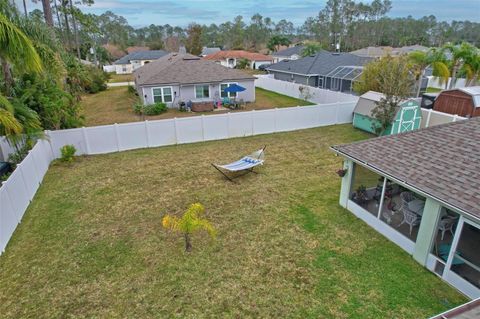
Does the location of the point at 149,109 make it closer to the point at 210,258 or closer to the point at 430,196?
the point at 210,258

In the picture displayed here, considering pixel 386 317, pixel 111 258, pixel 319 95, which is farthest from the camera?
pixel 319 95

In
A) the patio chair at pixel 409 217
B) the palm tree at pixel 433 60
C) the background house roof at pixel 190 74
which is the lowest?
the patio chair at pixel 409 217

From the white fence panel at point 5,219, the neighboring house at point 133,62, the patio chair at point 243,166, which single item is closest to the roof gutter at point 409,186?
the patio chair at point 243,166

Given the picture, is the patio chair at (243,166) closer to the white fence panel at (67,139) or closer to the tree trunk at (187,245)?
the tree trunk at (187,245)

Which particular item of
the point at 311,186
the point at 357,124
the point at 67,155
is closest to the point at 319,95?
the point at 357,124

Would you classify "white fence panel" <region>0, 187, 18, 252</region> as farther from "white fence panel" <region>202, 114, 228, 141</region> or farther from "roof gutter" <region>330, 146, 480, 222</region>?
"white fence panel" <region>202, 114, 228, 141</region>

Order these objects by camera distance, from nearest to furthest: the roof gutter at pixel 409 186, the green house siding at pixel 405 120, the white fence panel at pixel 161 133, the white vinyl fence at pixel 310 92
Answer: the roof gutter at pixel 409 186
the green house siding at pixel 405 120
the white fence panel at pixel 161 133
the white vinyl fence at pixel 310 92

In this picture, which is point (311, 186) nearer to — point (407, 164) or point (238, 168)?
point (238, 168)
